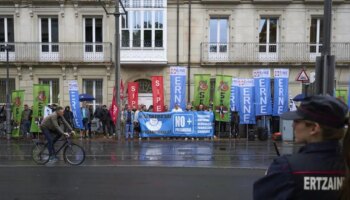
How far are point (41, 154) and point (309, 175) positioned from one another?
1111cm

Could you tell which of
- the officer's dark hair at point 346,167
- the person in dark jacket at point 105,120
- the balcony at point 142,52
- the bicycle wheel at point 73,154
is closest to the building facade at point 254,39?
the balcony at point 142,52

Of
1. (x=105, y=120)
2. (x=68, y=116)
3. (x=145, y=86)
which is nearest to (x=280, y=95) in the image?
(x=145, y=86)

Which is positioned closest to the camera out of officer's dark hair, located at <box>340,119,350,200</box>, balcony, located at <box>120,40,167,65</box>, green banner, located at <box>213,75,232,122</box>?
officer's dark hair, located at <box>340,119,350,200</box>

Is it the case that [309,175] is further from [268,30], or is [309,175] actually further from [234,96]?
[268,30]

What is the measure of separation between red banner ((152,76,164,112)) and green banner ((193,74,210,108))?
2370mm

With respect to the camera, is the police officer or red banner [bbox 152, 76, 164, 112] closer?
the police officer

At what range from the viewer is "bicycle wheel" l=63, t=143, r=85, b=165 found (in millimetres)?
11672

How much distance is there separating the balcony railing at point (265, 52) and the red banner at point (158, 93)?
333cm

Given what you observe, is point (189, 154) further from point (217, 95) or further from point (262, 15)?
point (262, 15)

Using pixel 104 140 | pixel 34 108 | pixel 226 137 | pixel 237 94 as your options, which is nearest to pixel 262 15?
pixel 237 94

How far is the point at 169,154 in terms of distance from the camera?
47.0 feet

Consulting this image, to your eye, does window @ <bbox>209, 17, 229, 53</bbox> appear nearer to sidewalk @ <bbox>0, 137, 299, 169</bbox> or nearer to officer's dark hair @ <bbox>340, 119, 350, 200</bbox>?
sidewalk @ <bbox>0, 137, 299, 169</bbox>

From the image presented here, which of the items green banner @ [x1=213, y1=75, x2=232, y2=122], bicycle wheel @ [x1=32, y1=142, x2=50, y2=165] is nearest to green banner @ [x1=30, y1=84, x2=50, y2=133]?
green banner @ [x1=213, y1=75, x2=232, y2=122]

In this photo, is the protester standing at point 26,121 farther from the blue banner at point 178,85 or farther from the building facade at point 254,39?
the building facade at point 254,39
